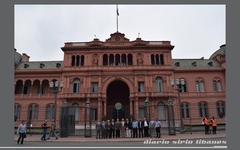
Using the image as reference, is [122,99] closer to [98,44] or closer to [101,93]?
[101,93]

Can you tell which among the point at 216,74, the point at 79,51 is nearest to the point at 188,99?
the point at 216,74

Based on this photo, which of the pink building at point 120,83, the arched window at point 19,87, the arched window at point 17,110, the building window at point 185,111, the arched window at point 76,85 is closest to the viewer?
the pink building at point 120,83

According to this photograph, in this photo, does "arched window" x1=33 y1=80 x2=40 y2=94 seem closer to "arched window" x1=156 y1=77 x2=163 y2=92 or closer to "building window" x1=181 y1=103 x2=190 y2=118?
"arched window" x1=156 y1=77 x2=163 y2=92

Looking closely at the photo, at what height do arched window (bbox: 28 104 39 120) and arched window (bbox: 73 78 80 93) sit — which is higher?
arched window (bbox: 73 78 80 93)

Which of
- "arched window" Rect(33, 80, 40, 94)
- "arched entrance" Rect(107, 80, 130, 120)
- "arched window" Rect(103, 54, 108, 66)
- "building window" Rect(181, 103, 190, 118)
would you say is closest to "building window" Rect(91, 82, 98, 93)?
"arched entrance" Rect(107, 80, 130, 120)

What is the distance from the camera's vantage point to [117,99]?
34688 millimetres

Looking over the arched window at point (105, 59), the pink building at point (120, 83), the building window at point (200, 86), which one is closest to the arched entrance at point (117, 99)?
the pink building at point (120, 83)

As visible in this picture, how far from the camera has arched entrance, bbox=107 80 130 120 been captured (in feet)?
108

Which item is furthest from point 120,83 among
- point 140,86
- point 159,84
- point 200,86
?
point 200,86

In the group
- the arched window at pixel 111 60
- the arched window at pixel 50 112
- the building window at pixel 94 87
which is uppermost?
the arched window at pixel 111 60

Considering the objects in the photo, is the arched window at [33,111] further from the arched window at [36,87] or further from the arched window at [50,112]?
the arched window at [36,87]

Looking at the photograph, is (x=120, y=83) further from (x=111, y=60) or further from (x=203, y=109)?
(x=203, y=109)

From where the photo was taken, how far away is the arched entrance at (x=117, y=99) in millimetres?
32906

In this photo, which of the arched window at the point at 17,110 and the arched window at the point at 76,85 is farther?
the arched window at the point at 17,110
